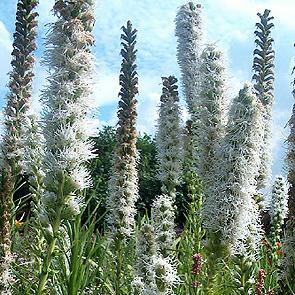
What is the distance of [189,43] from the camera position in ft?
23.9

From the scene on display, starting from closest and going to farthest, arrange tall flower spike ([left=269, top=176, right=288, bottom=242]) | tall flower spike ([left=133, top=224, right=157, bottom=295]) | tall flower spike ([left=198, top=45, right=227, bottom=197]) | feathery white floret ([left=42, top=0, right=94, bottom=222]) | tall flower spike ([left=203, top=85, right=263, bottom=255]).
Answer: tall flower spike ([left=133, top=224, right=157, bottom=295])
feathery white floret ([left=42, top=0, right=94, bottom=222])
tall flower spike ([left=203, top=85, right=263, bottom=255])
tall flower spike ([left=198, top=45, right=227, bottom=197])
tall flower spike ([left=269, top=176, right=288, bottom=242])

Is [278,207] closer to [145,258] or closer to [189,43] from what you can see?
[189,43]

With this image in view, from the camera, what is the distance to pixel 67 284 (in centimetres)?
409

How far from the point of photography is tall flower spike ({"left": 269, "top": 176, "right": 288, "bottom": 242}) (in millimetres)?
7666

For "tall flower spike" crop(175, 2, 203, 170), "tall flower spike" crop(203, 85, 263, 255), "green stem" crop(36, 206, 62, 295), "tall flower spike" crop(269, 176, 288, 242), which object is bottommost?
"green stem" crop(36, 206, 62, 295)

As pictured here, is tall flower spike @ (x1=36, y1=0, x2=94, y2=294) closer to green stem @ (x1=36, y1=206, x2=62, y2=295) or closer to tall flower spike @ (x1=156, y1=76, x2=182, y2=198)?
green stem @ (x1=36, y1=206, x2=62, y2=295)

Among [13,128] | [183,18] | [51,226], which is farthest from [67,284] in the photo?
[183,18]

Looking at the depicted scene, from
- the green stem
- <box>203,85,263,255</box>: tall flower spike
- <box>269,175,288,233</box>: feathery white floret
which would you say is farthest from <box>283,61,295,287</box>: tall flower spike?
<box>269,175,288,233</box>: feathery white floret

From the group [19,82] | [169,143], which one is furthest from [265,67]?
[19,82]

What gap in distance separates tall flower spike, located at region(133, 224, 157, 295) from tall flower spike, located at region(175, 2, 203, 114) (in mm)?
3022

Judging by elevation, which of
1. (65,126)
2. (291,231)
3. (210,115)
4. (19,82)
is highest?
(19,82)

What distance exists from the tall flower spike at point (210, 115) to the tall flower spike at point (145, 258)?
0.82 meters

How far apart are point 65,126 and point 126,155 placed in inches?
82.3

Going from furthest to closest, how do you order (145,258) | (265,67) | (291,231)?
(265,67) → (291,231) → (145,258)
